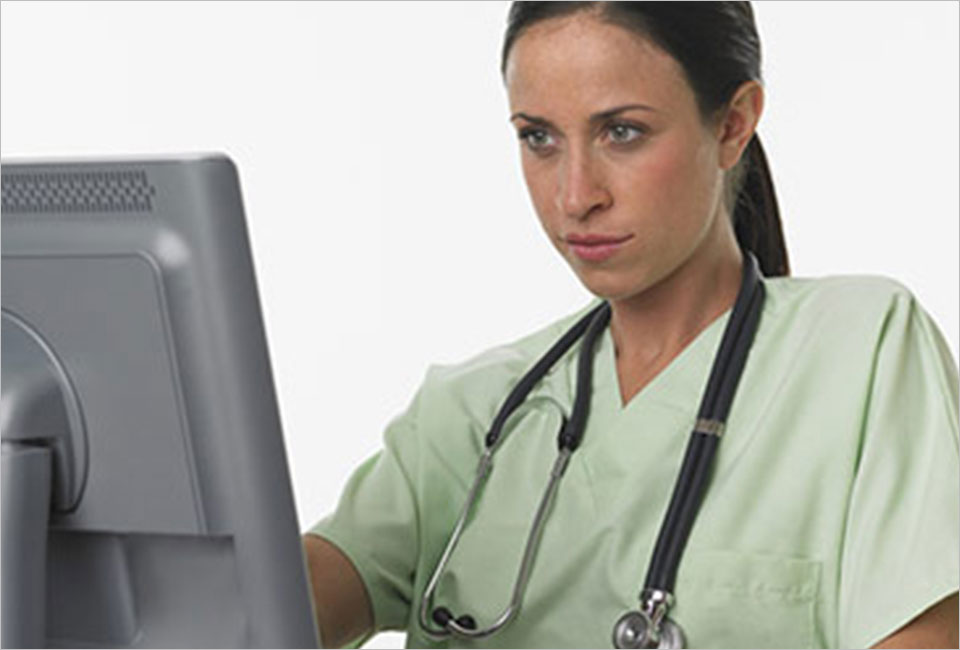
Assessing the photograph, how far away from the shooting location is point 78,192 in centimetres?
105

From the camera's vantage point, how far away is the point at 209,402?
100 centimetres

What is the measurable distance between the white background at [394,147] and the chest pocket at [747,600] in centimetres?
110

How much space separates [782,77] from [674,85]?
3.91 ft

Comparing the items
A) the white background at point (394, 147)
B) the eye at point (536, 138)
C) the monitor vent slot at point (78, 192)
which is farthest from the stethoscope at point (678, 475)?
the white background at point (394, 147)

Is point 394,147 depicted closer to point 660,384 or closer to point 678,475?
point 660,384

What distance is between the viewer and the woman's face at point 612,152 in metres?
1.52

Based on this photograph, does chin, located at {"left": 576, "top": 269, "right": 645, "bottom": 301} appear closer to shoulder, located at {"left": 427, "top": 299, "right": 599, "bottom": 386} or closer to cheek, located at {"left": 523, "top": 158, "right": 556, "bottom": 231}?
cheek, located at {"left": 523, "top": 158, "right": 556, "bottom": 231}

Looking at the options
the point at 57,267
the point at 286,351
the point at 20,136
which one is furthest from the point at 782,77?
the point at 57,267

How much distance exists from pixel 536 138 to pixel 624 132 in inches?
3.1

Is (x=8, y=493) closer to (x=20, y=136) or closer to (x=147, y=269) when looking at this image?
(x=147, y=269)

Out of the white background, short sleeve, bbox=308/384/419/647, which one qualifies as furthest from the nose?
the white background

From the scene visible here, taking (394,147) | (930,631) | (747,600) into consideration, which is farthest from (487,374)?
(394,147)

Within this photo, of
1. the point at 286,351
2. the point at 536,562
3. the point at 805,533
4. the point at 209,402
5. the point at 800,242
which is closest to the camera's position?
the point at 209,402

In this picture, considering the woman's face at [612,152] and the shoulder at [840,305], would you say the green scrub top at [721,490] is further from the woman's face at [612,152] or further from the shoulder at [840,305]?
the woman's face at [612,152]
